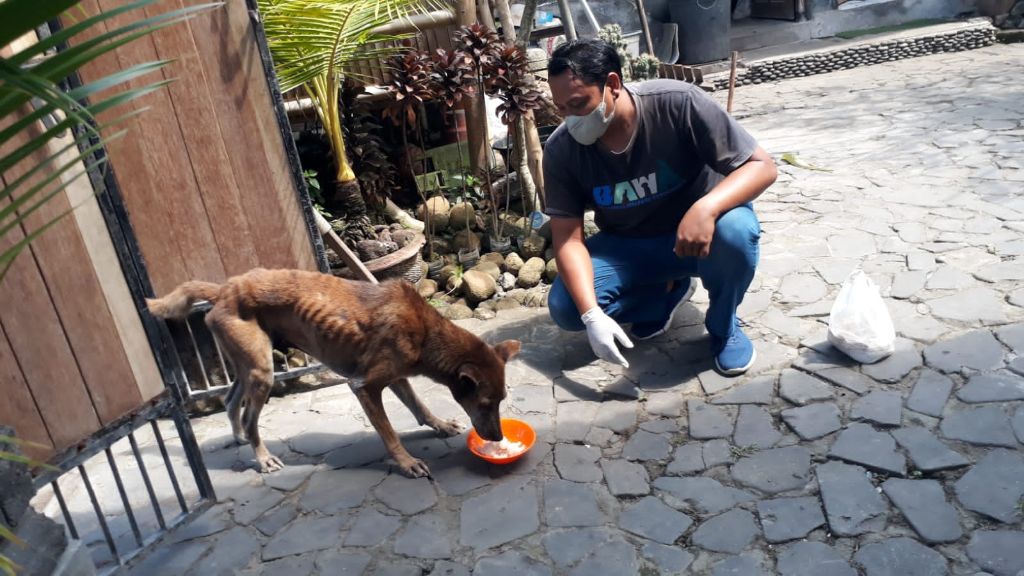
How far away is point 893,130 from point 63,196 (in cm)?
838

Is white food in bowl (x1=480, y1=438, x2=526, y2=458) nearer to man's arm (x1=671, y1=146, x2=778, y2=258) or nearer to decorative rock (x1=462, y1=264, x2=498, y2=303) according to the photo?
Answer: man's arm (x1=671, y1=146, x2=778, y2=258)

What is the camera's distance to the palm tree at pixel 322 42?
557cm

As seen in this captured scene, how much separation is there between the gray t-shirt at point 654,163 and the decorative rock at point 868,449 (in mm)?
1510

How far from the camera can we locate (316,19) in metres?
5.59

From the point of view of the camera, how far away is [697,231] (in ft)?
13.2

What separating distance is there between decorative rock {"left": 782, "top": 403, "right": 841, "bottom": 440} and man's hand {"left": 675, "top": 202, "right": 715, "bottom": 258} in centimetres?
96

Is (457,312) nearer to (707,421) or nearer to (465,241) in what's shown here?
(465,241)

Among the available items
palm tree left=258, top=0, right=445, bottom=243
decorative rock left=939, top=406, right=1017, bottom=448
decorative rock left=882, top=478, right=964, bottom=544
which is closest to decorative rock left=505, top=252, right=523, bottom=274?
palm tree left=258, top=0, right=445, bottom=243

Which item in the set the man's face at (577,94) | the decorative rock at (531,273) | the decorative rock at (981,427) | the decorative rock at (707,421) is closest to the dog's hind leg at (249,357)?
the man's face at (577,94)

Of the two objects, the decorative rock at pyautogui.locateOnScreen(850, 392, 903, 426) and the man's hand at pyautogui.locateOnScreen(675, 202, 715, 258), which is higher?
the man's hand at pyautogui.locateOnScreen(675, 202, 715, 258)

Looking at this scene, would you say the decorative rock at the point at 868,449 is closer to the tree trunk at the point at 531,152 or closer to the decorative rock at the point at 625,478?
the decorative rock at the point at 625,478

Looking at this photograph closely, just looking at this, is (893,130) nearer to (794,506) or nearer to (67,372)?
(794,506)

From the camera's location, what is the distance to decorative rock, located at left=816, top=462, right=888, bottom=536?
311 cm

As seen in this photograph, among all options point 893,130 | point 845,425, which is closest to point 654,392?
point 845,425
